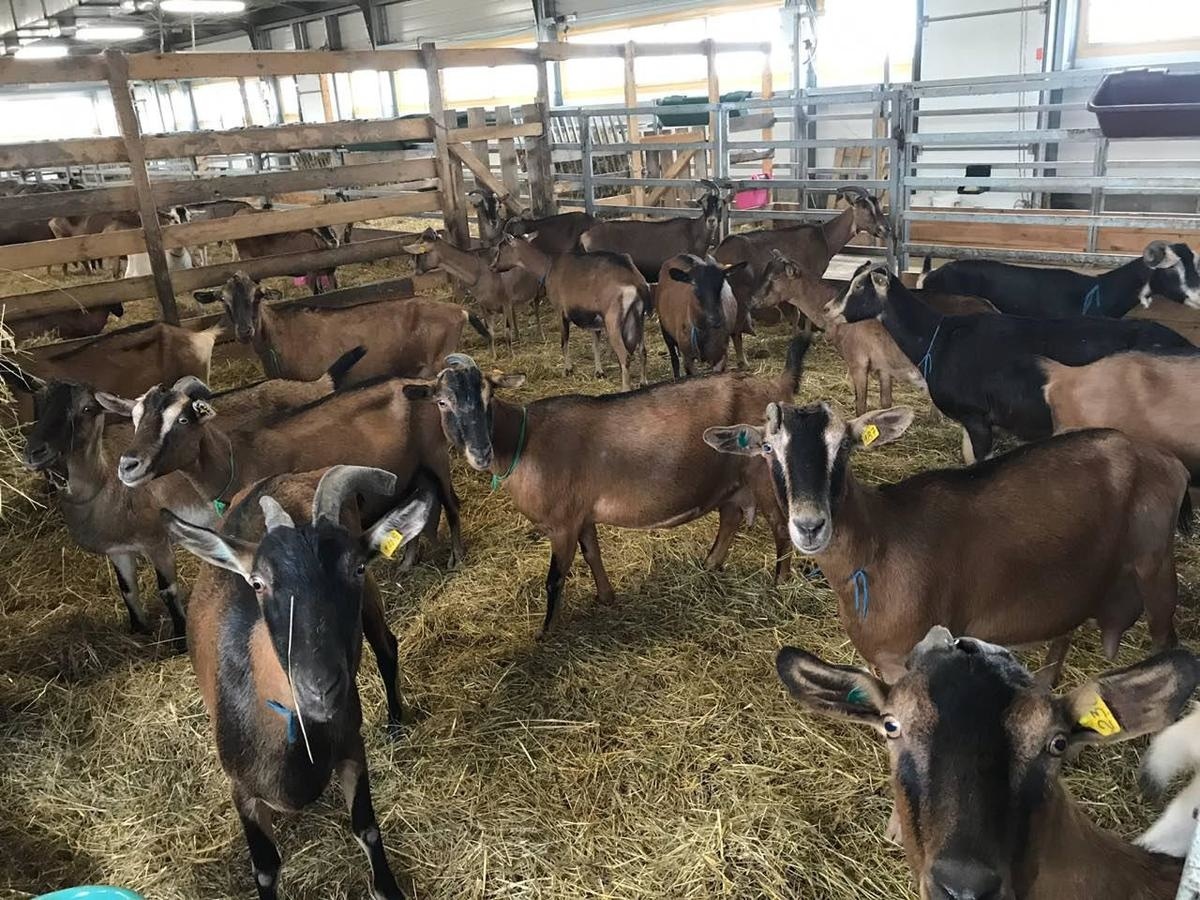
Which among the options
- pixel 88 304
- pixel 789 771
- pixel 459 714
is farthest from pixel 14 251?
pixel 789 771

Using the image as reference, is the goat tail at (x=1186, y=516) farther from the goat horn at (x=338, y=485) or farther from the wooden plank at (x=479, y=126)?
the wooden plank at (x=479, y=126)

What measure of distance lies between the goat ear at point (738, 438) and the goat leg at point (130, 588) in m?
3.47

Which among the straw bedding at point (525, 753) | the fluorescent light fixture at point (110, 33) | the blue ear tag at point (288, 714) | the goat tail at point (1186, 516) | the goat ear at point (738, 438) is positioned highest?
the fluorescent light fixture at point (110, 33)

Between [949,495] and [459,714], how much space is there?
8.27 ft

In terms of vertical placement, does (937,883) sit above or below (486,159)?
below

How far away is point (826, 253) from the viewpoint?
10.4 meters

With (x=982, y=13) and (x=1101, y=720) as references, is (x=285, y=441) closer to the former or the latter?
(x=1101, y=720)

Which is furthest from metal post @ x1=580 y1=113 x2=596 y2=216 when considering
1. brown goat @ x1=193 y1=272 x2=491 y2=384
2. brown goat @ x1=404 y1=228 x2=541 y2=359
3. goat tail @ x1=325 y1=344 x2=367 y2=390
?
goat tail @ x1=325 y1=344 x2=367 y2=390

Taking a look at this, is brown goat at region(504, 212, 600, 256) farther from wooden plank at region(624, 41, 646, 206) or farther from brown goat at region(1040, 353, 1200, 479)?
brown goat at region(1040, 353, 1200, 479)

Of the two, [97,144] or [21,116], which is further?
[21,116]

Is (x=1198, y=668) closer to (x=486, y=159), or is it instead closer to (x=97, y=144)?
(x=97, y=144)

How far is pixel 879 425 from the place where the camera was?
3770 millimetres

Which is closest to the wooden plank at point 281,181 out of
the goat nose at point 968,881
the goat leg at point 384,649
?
the goat leg at point 384,649

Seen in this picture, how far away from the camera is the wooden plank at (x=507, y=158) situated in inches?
491
